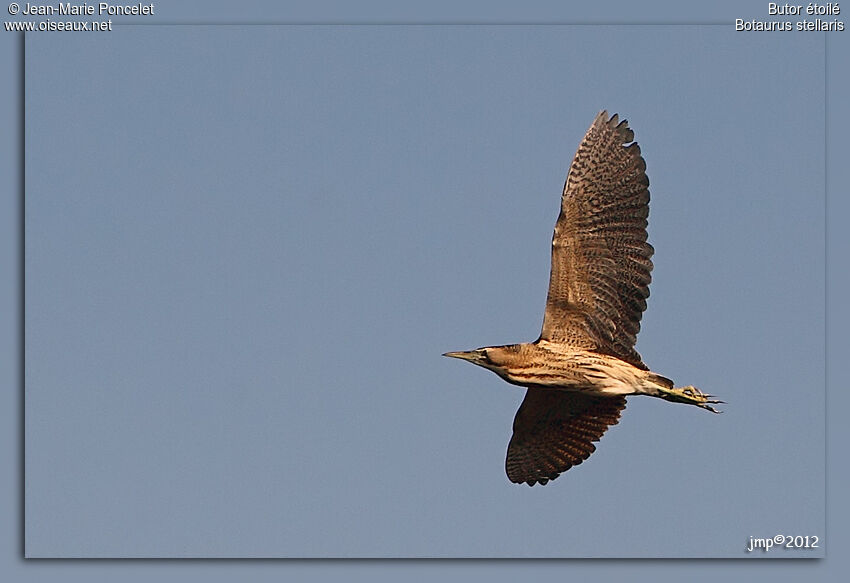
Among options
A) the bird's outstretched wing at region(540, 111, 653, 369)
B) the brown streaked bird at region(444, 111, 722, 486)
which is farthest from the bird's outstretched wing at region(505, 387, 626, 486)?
the bird's outstretched wing at region(540, 111, 653, 369)

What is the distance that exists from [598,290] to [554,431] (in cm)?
161

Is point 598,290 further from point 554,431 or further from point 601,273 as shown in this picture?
point 554,431

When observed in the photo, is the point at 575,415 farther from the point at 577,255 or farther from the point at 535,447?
the point at 577,255

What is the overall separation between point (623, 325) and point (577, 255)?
58cm

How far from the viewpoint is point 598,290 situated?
12.2m

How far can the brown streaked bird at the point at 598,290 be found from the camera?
39.4ft

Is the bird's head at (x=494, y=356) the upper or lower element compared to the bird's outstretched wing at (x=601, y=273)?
lower

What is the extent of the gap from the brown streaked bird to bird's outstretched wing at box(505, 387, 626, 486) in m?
0.63

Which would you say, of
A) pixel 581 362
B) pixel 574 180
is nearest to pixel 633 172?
pixel 574 180

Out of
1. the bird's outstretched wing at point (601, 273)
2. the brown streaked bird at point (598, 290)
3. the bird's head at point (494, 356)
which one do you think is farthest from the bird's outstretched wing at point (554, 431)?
the bird's head at point (494, 356)

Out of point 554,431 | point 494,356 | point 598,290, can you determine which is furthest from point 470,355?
point 554,431

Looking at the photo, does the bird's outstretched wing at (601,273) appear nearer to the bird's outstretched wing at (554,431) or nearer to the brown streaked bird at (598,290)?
the brown streaked bird at (598,290)

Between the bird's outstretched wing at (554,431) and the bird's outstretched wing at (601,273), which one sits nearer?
the bird's outstretched wing at (601,273)

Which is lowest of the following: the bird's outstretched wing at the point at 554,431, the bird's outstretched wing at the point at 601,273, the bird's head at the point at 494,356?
the bird's outstretched wing at the point at 554,431
